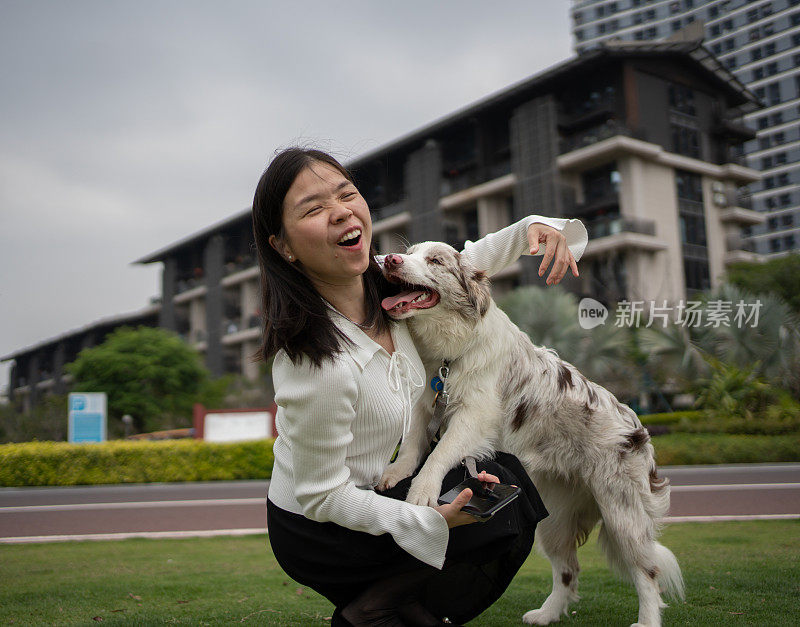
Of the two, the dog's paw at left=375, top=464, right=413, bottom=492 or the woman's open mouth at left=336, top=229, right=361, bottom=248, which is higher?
the woman's open mouth at left=336, top=229, right=361, bottom=248

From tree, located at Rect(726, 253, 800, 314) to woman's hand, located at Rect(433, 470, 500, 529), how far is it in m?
26.3

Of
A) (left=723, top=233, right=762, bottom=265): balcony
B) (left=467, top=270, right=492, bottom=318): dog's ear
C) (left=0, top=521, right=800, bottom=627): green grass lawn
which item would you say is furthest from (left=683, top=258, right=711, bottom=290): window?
(left=467, top=270, right=492, bottom=318): dog's ear

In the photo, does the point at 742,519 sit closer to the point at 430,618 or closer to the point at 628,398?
the point at 430,618

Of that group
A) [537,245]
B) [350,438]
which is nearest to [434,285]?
[537,245]

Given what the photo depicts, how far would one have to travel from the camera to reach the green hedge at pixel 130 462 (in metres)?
15.5

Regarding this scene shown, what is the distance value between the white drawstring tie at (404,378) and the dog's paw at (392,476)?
14cm

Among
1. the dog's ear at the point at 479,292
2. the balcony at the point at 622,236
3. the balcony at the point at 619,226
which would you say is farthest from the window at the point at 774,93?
the balcony at the point at 619,226

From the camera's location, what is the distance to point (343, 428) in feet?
7.32

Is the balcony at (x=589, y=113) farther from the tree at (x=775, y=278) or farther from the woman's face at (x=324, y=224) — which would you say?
the woman's face at (x=324, y=224)

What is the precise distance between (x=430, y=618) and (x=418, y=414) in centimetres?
82

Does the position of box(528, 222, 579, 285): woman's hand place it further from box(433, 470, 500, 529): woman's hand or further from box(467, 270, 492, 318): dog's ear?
box(433, 470, 500, 529): woman's hand

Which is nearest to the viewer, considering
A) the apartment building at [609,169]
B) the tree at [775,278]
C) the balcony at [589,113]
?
the tree at [775,278]

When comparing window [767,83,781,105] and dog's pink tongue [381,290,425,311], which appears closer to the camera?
dog's pink tongue [381,290,425,311]

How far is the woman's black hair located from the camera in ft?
7.50
